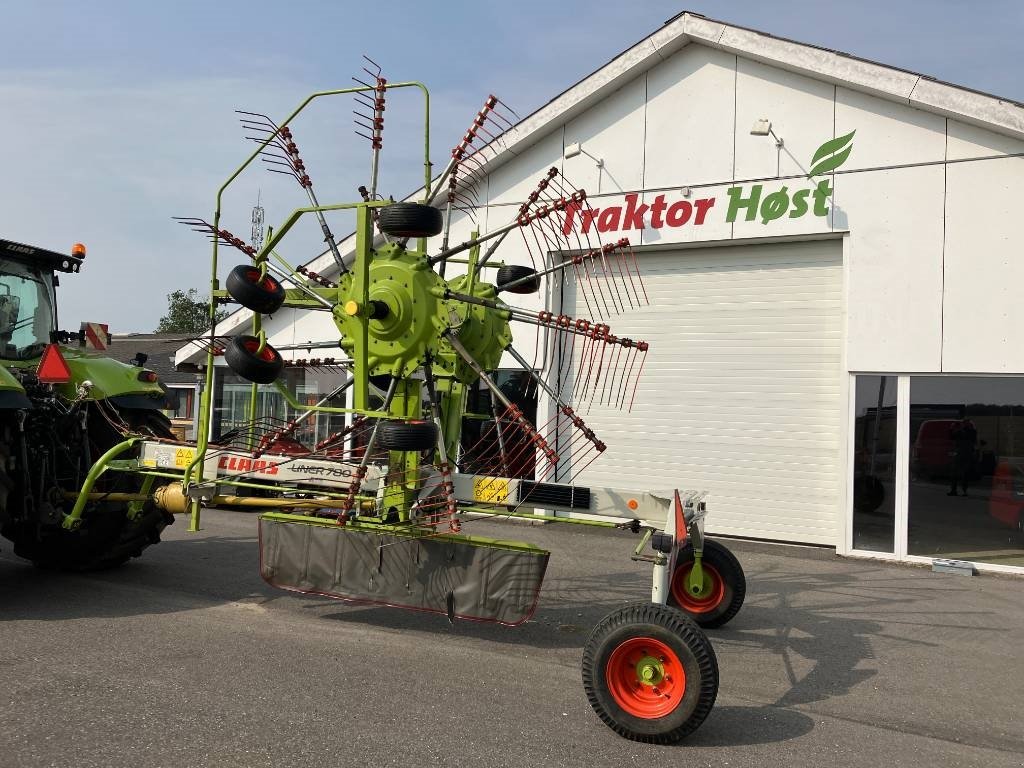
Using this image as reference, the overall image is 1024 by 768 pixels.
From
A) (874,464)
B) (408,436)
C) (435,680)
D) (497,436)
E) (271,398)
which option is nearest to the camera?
(435,680)

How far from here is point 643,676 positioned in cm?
429

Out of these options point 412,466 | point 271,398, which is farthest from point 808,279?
point 271,398

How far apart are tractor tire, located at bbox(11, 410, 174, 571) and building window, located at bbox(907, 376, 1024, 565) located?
309 inches

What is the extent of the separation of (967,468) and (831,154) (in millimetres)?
3935

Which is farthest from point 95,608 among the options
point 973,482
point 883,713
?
point 973,482

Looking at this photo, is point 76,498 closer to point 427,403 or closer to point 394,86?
point 427,403

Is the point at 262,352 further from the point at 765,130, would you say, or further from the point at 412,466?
the point at 765,130

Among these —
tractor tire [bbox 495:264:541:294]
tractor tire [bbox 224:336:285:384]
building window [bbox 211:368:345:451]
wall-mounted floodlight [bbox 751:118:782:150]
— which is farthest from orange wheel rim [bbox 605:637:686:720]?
wall-mounted floodlight [bbox 751:118:782:150]

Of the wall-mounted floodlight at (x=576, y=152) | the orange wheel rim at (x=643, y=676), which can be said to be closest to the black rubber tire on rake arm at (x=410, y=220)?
the orange wheel rim at (x=643, y=676)

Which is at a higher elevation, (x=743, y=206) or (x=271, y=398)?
(x=743, y=206)

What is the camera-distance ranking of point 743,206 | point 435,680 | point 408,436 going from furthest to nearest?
1. point 743,206
2. point 408,436
3. point 435,680

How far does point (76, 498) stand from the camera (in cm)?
652

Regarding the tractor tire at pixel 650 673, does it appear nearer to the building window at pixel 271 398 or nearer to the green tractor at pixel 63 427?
the building window at pixel 271 398

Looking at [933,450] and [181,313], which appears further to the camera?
[181,313]
